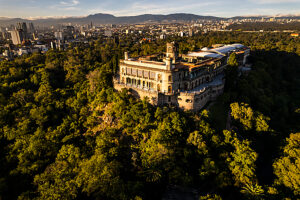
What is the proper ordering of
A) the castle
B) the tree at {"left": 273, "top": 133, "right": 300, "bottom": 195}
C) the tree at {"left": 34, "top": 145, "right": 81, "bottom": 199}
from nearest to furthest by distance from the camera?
the tree at {"left": 34, "top": 145, "right": 81, "bottom": 199} < the tree at {"left": 273, "top": 133, "right": 300, "bottom": 195} < the castle

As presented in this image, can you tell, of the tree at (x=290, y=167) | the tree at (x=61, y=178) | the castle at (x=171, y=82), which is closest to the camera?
the tree at (x=61, y=178)

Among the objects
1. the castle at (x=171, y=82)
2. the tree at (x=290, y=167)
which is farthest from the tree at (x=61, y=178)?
the tree at (x=290, y=167)

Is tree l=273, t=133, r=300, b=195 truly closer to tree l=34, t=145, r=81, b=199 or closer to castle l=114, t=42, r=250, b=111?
castle l=114, t=42, r=250, b=111

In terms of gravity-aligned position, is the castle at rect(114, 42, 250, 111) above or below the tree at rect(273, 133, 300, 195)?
above

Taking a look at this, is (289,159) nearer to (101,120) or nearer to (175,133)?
(175,133)

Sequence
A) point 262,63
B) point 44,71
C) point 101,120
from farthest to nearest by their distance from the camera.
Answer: point 262,63 → point 44,71 → point 101,120

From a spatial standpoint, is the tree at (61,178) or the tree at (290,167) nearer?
the tree at (61,178)

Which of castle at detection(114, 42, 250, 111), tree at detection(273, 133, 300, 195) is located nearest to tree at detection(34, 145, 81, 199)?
castle at detection(114, 42, 250, 111)

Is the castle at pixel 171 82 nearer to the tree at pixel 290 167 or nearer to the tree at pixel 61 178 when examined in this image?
the tree at pixel 290 167

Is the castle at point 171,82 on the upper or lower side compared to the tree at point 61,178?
upper

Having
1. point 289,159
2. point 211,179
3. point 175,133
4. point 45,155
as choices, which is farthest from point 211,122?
point 45,155

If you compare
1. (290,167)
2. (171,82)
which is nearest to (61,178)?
(171,82)
